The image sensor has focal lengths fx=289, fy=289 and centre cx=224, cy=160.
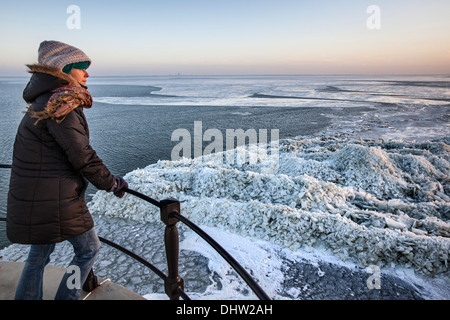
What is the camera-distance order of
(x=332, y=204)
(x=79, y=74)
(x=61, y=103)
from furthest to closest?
(x=332, y=204)
(x=79, y=74)
(x=61, y=103)

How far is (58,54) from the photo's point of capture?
182 centimetres

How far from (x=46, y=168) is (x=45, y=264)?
0.75 meters

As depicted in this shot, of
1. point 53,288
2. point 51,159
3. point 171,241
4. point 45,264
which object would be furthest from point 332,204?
point 51,159

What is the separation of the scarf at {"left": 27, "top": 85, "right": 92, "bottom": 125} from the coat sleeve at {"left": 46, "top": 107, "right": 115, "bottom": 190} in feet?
0.12

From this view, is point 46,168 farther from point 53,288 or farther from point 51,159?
point 53,288

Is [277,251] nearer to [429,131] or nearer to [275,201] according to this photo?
[275,201]

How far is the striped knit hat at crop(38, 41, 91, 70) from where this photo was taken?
1.80 m

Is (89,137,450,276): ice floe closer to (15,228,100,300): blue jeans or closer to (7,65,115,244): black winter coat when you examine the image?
(15,228,100,300): blue jeans

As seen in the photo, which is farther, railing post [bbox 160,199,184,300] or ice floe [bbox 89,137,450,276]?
ice floe [bbox 89,137,450,276]

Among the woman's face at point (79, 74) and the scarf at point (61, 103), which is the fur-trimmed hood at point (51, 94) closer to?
the scarf at point (61, 103)

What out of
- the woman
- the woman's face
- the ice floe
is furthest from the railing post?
the ice floe

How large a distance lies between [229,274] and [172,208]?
8.83ft

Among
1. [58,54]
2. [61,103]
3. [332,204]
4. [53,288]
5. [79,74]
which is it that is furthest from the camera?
[332,204]

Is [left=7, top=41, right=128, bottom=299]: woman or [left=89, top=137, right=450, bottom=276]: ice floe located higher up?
[left=7, top=41, right=128, bottom=299]: woman
